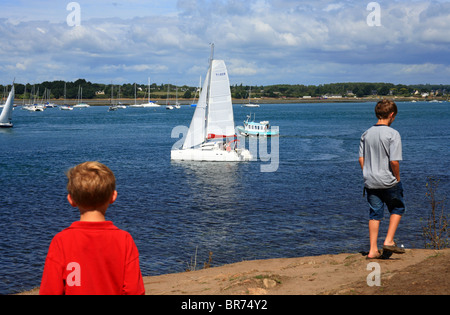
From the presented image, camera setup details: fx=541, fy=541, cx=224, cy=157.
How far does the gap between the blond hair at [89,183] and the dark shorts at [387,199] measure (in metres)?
6.06

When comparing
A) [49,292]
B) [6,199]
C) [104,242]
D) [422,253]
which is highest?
[104,242]

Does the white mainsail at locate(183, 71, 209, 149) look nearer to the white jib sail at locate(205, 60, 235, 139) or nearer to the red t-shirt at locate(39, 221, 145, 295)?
the white jib sail at locate(205, 60, 235, 139)

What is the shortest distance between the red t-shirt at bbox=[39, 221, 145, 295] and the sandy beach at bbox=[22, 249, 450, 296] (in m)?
4.18

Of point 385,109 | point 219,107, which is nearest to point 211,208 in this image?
point 385,109

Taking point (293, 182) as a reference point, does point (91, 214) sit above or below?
above

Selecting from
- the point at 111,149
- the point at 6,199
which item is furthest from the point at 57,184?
the point at 111,149

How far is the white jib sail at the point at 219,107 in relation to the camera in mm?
44938

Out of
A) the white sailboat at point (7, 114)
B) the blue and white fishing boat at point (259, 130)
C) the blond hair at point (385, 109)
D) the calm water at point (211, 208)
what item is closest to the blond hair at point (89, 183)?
the blond hair at point (385, 109)

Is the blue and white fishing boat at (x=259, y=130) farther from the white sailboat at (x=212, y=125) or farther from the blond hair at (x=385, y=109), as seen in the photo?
the blond hair at (x=385, y=109)

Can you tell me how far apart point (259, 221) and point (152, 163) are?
2498 cm

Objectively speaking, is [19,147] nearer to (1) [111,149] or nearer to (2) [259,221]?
(1) [111,149]

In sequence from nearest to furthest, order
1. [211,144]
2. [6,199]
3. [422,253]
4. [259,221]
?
[422,253]
[259,221]
[6,199]
[211,144]
